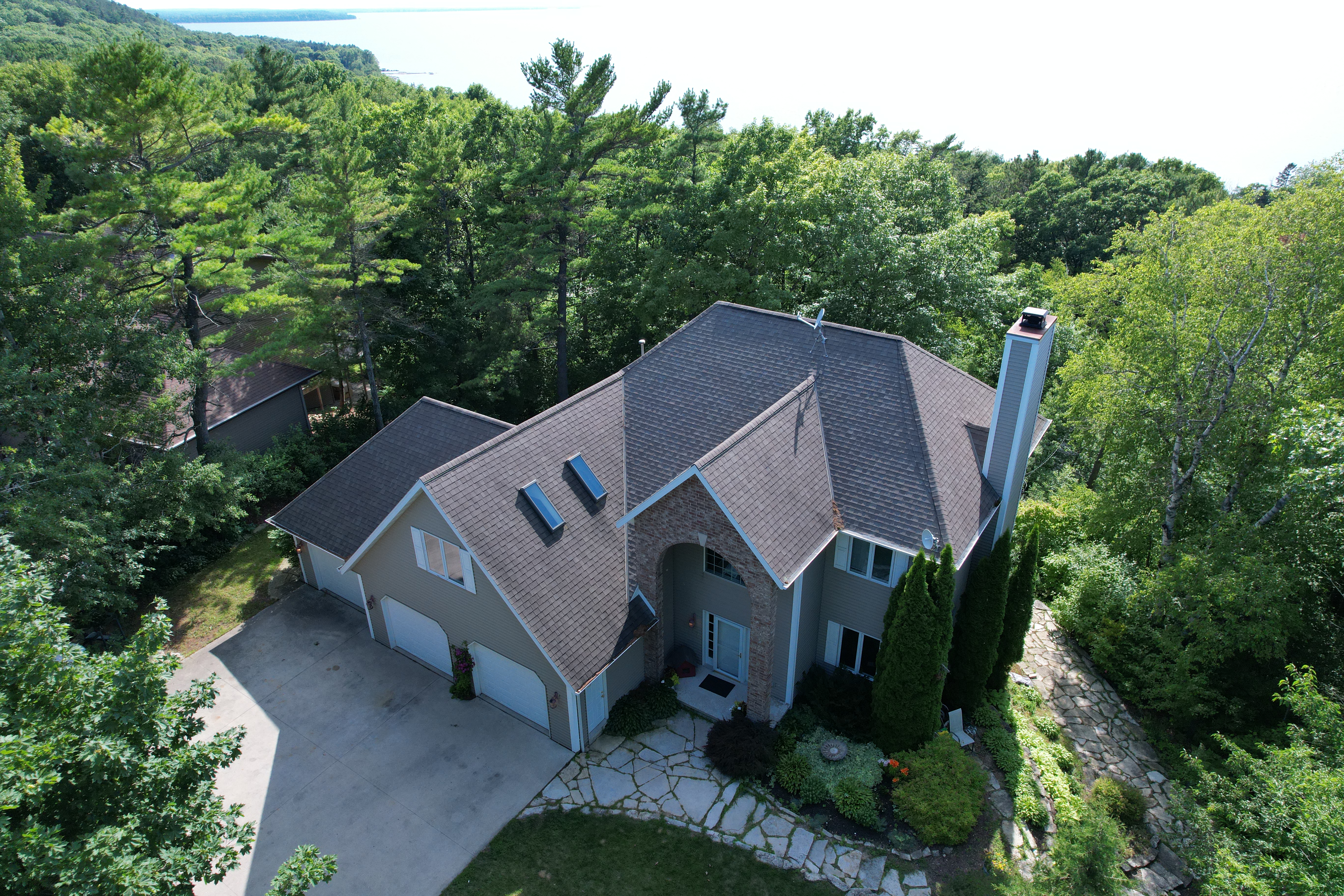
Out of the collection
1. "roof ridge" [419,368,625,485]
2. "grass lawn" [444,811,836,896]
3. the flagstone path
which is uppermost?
"roof ridge" [419,368,625,485]

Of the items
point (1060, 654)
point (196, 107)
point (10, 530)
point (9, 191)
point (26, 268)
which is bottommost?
point (1060, 654)

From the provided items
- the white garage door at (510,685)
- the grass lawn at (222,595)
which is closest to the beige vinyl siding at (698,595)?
the white garage door at (510,685)

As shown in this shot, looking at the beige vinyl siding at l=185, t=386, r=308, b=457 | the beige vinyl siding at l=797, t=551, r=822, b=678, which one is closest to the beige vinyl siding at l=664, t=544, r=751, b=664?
the beige vinyl siding at l=797, t=551, r=822, b=678

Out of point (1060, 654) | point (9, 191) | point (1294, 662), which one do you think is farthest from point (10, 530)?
point (1294, 662)

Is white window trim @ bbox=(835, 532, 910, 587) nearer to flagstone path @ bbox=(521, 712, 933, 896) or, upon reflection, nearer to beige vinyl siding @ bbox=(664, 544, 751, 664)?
beige vinyl siding @ bbox=(664, 544, 751, 664)

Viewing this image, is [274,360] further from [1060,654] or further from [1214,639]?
[1214,639]
